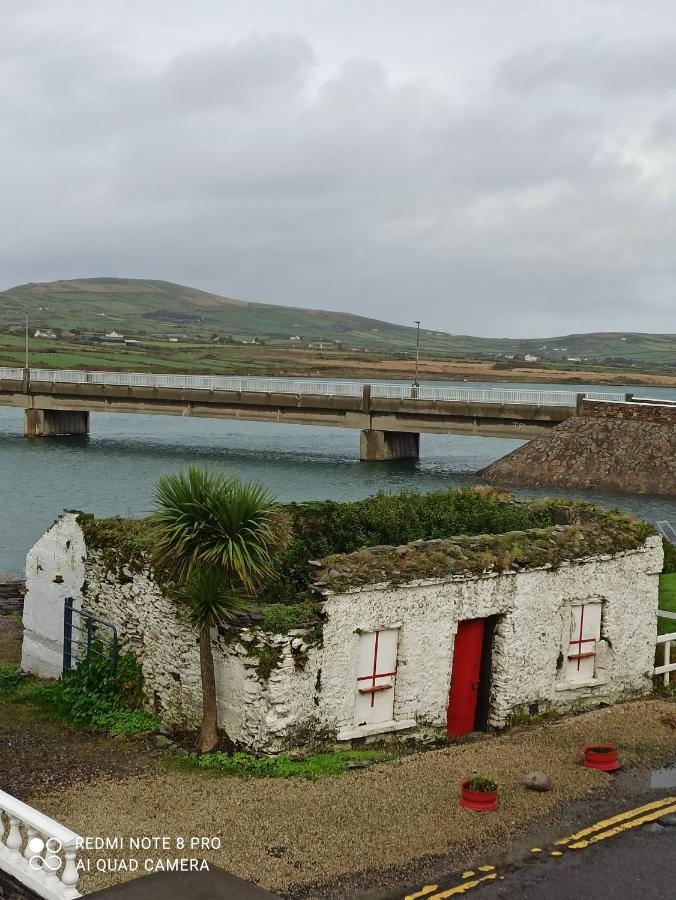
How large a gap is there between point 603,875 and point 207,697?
5829 millimetres

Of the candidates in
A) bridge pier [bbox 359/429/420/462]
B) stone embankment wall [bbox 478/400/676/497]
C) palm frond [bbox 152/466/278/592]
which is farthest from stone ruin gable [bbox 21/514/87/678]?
bridge pier [bbox 359/429/420/462]

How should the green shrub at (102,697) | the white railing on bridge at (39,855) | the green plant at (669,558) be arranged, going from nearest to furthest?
the white railing on bridge at (39,855), the green shrub at (102,697), the green plant at (669,558)

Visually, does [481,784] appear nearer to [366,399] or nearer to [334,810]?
[334,810]

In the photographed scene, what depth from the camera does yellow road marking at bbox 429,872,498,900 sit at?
10711mm

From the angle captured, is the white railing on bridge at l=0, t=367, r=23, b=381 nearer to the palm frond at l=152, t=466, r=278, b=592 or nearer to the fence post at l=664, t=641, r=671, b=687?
the fence post at l=664, t=641, r=671, b=687

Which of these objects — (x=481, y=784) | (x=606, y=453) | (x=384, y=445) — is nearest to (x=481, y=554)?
(x=481, y=784)

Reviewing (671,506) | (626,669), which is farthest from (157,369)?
(626,669)

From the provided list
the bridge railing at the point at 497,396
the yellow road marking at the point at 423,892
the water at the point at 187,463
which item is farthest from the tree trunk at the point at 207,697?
the bridge railing at the point at 497,396

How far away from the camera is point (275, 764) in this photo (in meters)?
14.1

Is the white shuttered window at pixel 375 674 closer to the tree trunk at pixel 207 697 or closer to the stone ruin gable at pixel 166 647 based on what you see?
the stone ruin gable at pixel 166 647

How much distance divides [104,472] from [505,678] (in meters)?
57.4

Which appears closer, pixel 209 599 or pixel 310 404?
pixel 209 599

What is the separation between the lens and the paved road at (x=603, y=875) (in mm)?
10883

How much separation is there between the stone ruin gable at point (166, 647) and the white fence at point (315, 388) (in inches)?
1915
